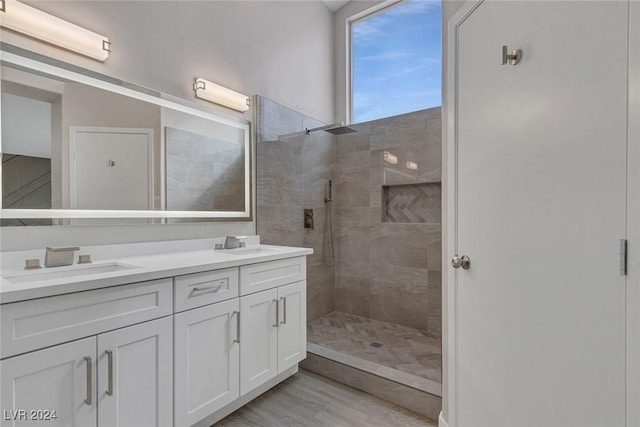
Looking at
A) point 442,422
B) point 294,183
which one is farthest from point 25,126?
point 442,422

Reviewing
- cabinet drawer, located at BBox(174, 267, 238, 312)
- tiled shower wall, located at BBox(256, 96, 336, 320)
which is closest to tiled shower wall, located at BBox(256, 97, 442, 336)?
tiled shower wall, located at BBox(256, 96, 336, 320)

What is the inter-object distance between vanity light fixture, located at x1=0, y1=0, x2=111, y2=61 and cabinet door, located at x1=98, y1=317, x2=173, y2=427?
1.44 metres

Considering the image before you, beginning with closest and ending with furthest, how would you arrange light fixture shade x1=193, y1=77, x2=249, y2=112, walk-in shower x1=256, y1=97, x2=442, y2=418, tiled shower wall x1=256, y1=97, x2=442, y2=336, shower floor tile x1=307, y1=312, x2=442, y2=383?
light fixture shade x1=193, y1=77, x2=249, y2=112 < shower floor tile x1=307, y1=312, x2=442, y2=383 < walk-in shower x1=256, y1=97, x2=442, y2=418 < tiled shower wall x1=256, y1=97, x2=442, y2=336

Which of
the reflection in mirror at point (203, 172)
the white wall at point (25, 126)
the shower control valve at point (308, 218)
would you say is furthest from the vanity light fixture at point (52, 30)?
the shower control valve at point (308, 218)

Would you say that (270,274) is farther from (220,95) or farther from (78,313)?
(220,95)

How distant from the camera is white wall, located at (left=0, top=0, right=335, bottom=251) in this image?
64.9 inches

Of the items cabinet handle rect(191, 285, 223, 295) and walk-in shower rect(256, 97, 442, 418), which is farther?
walk-in shower rect(256, 97, 442, 418)

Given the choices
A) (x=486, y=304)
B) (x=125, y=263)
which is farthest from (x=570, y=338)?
(x=125, y=263)

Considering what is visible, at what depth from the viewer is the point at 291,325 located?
2.13 metres

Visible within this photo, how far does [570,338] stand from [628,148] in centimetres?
59

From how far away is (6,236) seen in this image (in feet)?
4.69

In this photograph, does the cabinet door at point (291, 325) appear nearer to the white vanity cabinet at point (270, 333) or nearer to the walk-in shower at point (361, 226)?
the white vanity cabinet at point (270, 333)

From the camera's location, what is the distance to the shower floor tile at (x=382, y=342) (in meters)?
2.31

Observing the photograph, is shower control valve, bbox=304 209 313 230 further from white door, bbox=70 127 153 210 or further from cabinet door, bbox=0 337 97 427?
cabinet door, bbox=0 337 97 427
